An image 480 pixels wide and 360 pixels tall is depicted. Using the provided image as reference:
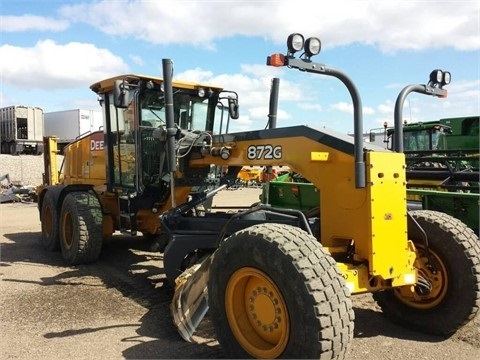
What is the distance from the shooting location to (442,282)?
4.36m

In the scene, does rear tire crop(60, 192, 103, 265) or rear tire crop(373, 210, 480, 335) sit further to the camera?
rear tire crop(60, 192, 103, 265)

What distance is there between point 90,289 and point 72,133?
27.1 meters

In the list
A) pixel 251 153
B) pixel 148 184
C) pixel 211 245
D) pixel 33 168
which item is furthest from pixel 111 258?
pixel 33 168

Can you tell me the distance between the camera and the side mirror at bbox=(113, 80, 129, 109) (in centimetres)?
607

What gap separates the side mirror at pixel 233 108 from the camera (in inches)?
294

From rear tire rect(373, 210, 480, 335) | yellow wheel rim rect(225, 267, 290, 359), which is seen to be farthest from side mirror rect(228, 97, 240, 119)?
yellow wheel rim rect(225, 267, 290, 359)

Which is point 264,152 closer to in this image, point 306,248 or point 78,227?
point 306,248

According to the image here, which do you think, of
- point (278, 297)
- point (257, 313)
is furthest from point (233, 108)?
point (278, 297)

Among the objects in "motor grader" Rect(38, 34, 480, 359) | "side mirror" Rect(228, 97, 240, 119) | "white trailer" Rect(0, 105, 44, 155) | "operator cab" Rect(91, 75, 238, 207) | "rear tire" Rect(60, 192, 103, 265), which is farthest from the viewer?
"white trailer" Rect(0, 105, 44, 155)

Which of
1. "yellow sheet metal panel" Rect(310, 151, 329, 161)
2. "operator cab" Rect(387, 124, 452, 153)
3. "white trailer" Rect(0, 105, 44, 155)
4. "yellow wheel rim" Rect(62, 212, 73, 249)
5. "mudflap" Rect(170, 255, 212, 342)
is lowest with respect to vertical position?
"mudflap" Rect(170, 255, 212, 342)

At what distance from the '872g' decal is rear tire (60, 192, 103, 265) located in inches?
126

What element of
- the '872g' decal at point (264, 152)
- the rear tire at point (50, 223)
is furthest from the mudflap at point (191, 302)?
the rear tire at point (50, 223)

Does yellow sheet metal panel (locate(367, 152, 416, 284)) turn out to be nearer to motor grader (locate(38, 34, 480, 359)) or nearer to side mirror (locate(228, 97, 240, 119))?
motor grader (locate(38, 34, 480, 359))

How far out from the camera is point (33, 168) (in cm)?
2445
